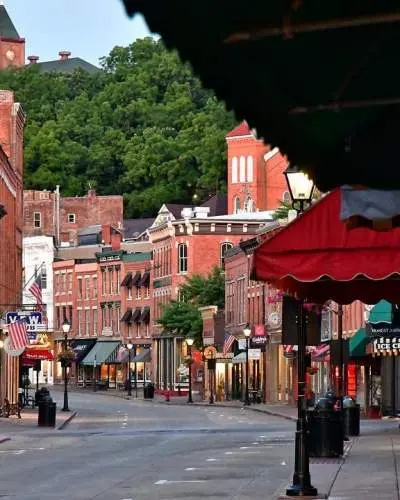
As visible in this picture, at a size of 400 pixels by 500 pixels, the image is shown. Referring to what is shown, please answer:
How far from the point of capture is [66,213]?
509ft

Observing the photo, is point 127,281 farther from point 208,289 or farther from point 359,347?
point 359,347

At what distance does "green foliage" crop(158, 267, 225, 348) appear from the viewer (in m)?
108

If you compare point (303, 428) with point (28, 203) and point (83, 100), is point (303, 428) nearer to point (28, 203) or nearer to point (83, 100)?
point (28, 203)

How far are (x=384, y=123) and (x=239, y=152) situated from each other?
416ft

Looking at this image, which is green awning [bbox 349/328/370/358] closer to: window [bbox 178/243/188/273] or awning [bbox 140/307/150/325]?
window [bbox 178/243/188/273]

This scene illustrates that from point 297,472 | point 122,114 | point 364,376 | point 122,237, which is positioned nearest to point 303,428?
point 297,472

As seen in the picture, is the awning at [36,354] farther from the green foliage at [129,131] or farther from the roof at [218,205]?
the green foliage at [129,131]

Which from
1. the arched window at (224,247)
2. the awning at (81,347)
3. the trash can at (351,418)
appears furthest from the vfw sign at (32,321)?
the awning at (81,347)

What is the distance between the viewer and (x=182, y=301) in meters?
109

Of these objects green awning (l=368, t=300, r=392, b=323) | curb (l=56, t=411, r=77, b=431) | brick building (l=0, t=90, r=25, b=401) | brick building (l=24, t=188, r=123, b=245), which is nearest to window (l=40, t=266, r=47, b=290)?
brick building (l=24, t=188, r=123, b=245)

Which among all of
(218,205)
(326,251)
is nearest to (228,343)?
(218,205)

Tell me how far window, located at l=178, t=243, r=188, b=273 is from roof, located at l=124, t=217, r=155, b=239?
28.7m

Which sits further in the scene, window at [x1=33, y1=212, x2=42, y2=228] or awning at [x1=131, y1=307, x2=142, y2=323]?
window at [x1=33, y1=212, x2=42, y2=228]

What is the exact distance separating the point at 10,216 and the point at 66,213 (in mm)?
80801
